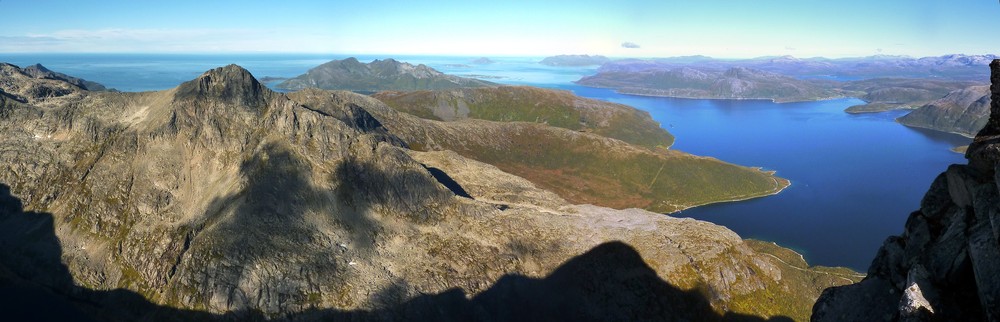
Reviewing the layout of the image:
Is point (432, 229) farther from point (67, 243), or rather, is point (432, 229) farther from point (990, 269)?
point (990, 269)

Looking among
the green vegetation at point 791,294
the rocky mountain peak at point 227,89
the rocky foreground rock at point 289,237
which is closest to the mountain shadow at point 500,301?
the rocky foreground rock at point 289,237

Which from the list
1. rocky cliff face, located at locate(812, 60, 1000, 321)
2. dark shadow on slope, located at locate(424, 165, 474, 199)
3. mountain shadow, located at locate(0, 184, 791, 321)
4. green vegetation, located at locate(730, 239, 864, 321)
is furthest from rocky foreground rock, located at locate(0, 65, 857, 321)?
rocky cliff face, located at locate(812, 60, 1000, 321)

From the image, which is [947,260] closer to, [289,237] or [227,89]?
[289,237]

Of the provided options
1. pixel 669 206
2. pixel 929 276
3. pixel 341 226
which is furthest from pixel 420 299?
pixel 669 206

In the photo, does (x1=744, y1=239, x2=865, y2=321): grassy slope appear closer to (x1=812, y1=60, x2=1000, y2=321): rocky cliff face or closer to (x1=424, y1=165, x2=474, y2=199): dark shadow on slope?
(x1=812, y1=60, x2=1000, y2=321): rocky cliff face

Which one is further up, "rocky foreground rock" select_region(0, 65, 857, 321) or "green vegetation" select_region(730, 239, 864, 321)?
"rocky foreground rock" select_region(0, 65, 857, 321)
